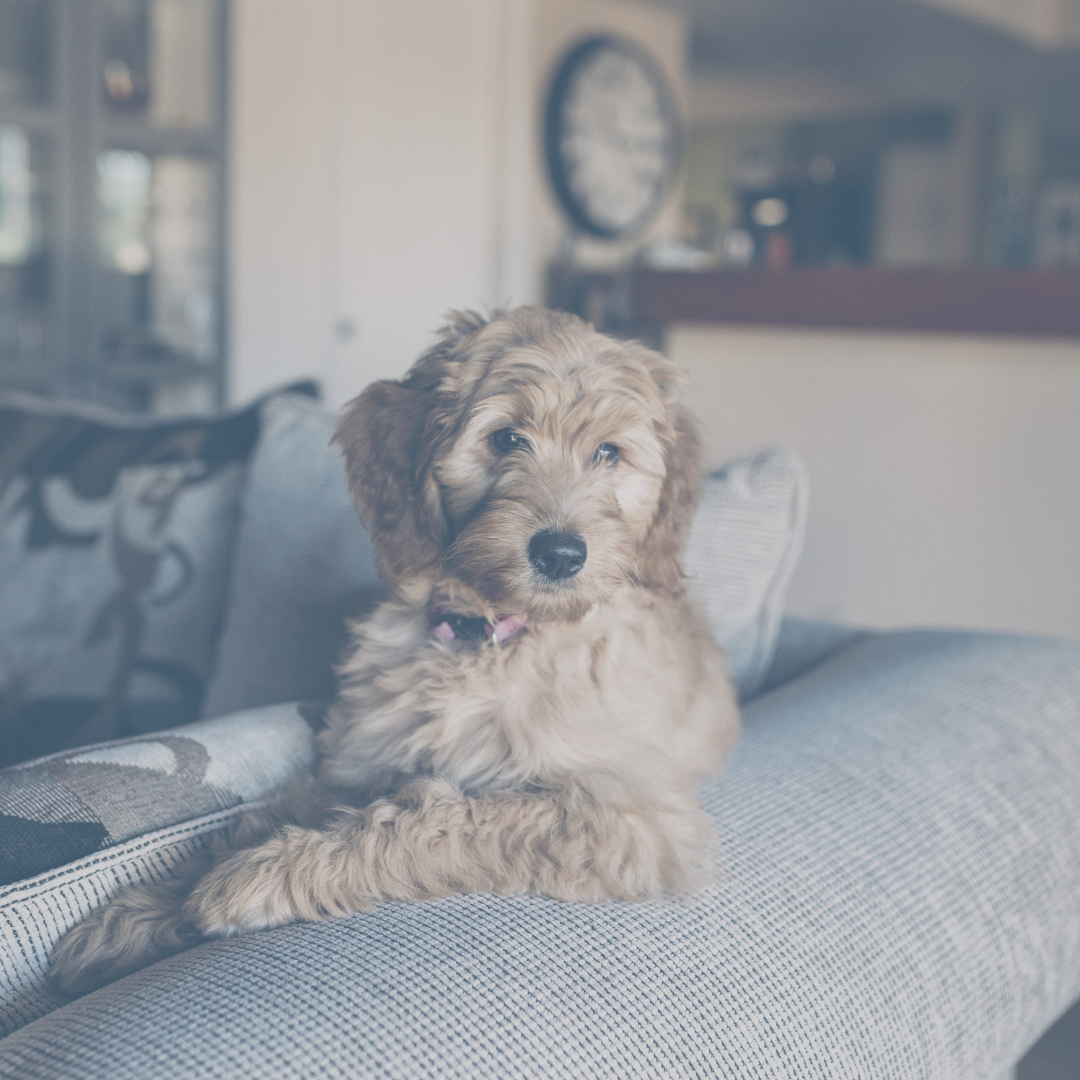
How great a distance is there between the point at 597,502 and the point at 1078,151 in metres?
10.4

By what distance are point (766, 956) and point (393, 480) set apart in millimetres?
691

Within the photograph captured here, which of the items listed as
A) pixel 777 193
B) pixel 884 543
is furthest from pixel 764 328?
pixel 777 193

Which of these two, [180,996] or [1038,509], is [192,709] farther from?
[1038,509]

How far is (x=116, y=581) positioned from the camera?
6.73 feet

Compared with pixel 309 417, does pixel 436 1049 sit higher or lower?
lower

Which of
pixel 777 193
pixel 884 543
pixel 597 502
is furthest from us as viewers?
pixel 777 193

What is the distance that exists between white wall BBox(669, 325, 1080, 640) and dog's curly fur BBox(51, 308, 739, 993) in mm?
1493

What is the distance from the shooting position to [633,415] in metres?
1.39

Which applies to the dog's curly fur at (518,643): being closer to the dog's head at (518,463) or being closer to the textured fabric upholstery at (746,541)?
the dog's head at (518,463)

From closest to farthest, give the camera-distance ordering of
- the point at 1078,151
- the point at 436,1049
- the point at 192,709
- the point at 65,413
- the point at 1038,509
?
the point at 436,1049 < the point at 192,709 < the point at 65,413 < the point at 1038,509 < the point at 1078,151

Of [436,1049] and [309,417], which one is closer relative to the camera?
[436,1049]

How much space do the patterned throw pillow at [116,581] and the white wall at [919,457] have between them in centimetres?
133

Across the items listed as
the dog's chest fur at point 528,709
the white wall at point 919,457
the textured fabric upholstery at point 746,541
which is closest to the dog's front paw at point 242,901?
the dog's chest fur at point 528,709

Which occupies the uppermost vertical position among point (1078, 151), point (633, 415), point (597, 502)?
point (1078, 151)
